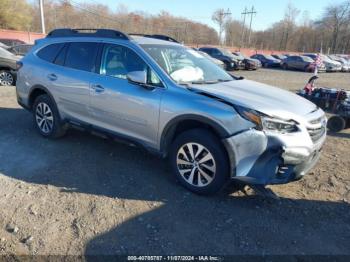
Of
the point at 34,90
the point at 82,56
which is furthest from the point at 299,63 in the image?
the point at 82,56

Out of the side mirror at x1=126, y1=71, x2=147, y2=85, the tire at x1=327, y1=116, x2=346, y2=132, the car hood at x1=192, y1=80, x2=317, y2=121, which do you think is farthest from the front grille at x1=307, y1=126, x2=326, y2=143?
the tire at x1=327, y1=116, x2=346, y2=132

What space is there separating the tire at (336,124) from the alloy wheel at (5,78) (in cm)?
984

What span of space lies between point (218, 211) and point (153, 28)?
80679 mm

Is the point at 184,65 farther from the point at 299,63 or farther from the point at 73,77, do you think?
the point at 299,63

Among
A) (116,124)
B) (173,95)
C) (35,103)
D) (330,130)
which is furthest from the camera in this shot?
(330,130)

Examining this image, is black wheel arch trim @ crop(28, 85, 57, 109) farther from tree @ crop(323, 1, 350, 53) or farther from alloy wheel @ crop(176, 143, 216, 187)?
tree @ crop(323, 1, 350, 53)

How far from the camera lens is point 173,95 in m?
4.07

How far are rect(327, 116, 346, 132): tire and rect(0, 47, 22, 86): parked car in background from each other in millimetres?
9546

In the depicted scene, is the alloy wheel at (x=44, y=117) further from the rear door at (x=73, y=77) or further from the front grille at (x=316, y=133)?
the front grille at (x=316, y=133)

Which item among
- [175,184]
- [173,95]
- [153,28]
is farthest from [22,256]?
[153,28]

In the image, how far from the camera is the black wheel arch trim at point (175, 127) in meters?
3.76

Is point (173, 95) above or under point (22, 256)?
above

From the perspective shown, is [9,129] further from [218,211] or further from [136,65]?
[218,211]

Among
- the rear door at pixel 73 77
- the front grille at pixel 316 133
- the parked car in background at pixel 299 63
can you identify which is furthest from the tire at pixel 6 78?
the parked car in background at pixel 299 63
